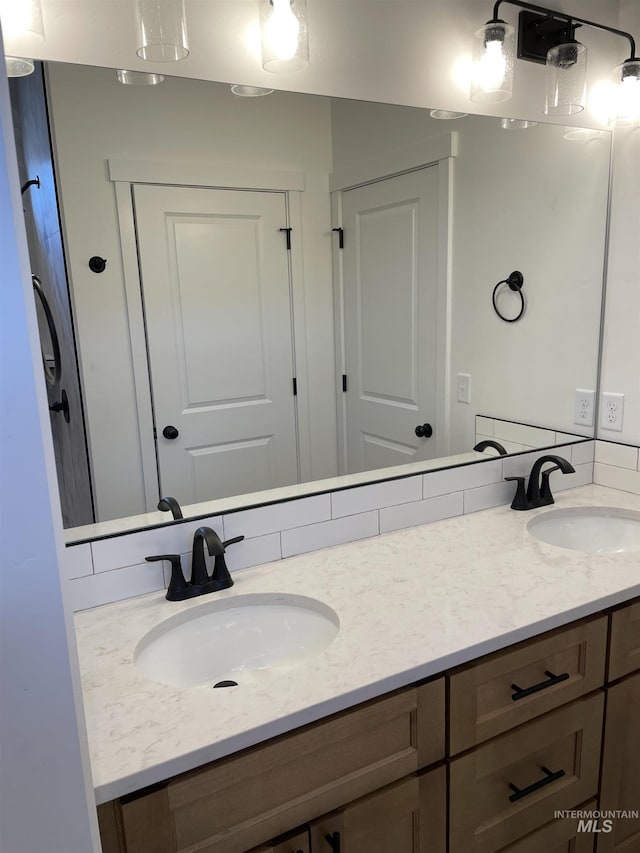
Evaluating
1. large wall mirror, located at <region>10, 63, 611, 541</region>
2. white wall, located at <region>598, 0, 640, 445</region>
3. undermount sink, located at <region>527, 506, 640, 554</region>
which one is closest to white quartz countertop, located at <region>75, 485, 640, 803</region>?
undermount sink, located at <region>527, 506, 640, 554</region>

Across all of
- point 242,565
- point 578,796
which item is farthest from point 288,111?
point 578,796

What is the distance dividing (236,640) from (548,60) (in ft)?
5.77

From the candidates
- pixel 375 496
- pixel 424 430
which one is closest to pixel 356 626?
pixel 375 496

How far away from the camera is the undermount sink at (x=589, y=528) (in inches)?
68.6

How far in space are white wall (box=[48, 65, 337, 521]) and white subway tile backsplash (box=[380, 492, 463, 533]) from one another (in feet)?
2.13

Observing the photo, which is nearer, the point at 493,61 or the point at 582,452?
the point at 493,61

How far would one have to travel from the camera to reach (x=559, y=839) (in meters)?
1.33

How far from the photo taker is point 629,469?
1919mm

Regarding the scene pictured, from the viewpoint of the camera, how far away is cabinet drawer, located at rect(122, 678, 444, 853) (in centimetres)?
87

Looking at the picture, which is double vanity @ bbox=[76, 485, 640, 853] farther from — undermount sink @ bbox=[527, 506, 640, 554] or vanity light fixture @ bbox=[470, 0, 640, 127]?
vanity light fixture @ bbox=[470, 0, 640, 127]

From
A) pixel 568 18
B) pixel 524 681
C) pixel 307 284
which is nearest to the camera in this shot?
pixel 524 681

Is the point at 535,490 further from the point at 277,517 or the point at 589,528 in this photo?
the point at 277,517

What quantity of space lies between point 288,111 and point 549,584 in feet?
4.06

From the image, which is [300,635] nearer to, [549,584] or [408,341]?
[549,584]
